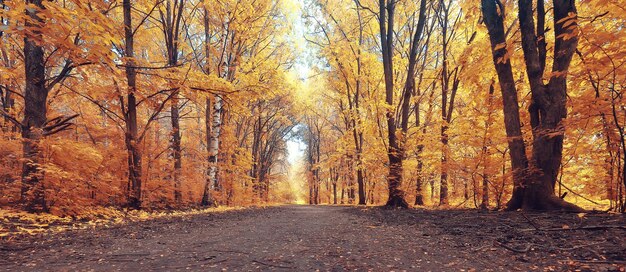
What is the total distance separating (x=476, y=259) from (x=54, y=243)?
Answer: 4756 mm

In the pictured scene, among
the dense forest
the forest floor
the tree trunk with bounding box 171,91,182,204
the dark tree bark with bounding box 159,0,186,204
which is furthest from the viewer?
the tree trunk with bounding box 171,91,182,204

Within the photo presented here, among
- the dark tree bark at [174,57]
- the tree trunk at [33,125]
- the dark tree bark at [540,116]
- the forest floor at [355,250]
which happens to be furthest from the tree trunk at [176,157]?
the dark tree bark at [540,116]

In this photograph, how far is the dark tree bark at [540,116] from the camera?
5.15 metres

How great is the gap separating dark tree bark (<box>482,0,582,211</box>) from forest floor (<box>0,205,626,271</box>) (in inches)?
35.4

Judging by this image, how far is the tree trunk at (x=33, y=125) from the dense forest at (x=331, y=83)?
0.02 m

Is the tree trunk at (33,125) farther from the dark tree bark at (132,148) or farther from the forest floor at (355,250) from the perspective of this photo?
the dark tree bark at (132,148)

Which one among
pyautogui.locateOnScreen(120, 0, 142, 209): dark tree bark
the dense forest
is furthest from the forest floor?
pyautogui.locateOnScreen(120, 0, 142, 209): dark tree bark

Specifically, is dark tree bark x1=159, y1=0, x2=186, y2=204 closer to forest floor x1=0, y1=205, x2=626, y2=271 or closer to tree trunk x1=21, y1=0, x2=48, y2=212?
tree trunk x1=21, y1=0, x2=48, y2=212

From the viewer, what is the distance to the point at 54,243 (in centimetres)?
364

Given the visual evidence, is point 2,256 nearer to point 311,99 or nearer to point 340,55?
point 340,55

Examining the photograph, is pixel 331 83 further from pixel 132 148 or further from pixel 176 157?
pixel 132 148

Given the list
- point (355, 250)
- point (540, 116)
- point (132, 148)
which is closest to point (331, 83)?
point (132, 148)

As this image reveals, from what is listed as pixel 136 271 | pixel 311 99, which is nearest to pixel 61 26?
pixel 136 271

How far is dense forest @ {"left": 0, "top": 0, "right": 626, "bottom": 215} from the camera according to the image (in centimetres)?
466
